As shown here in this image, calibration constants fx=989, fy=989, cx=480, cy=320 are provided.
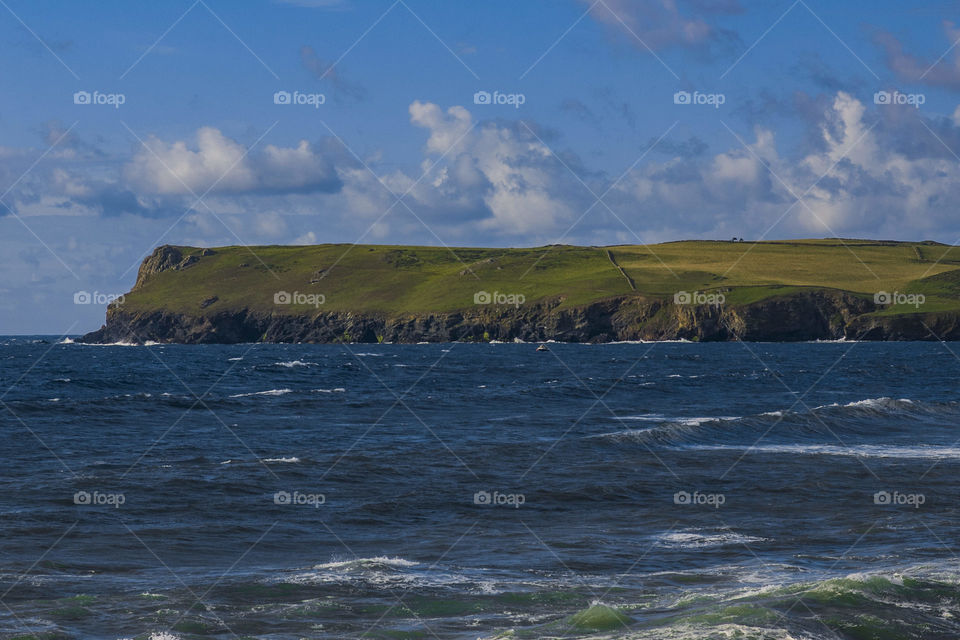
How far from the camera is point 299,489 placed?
99.8 ft

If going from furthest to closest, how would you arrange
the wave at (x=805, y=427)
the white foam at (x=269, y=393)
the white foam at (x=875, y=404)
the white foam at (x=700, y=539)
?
1. the white foam at (x=269, y=393)
2. the white foam at (x=875, y=404)
3. the wave at (x=805, y=427)
4. the white foam at (x=700, y=539)

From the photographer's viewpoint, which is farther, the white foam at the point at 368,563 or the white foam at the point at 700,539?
the white foam at the point at 700,539

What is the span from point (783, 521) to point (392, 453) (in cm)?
1684

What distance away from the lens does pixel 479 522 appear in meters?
25.6

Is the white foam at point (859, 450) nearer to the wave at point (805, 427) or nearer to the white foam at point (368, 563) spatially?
the wave at point (805, 427)

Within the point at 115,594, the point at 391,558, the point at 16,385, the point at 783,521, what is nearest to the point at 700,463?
the point at 783,521

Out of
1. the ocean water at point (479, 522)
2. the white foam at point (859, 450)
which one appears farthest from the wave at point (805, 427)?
the ocean water at point (479, 522)

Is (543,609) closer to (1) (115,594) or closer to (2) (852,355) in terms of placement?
(1) (115,594)

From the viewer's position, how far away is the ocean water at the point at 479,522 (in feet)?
55.4

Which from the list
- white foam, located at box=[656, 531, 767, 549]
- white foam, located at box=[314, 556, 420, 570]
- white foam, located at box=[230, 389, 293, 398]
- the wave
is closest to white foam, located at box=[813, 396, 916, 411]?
the wave

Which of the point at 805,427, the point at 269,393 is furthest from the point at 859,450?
the point at 269,393

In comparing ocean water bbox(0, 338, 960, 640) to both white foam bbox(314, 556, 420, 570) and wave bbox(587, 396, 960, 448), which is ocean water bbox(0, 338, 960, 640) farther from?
wave bbox(587, 396, 960, 448)

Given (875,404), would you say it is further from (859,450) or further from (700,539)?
(700,539)

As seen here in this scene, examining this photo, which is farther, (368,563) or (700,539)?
(700,539)
